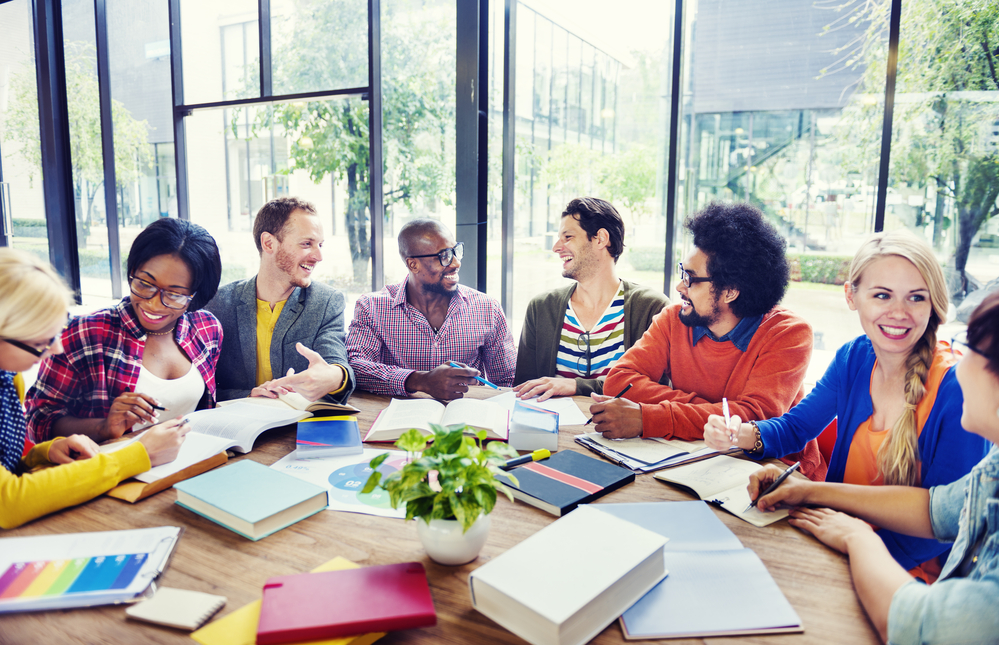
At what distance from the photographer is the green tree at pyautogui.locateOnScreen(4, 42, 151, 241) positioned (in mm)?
4824

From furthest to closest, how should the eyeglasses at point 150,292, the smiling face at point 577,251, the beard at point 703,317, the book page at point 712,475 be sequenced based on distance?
the smiling face at point 577,251 < the beard at point 703,317 < the eyeglasses at point 150,292 < the book page at point 712,475

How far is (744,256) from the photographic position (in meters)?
1.97

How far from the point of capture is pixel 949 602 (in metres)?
0.83

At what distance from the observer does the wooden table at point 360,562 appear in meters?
0.86

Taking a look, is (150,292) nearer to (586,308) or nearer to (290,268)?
(290,268)

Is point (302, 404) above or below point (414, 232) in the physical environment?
below

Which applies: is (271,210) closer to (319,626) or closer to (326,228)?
(326,228)

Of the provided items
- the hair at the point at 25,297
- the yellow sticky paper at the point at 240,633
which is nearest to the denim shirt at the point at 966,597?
the yellow sticky paper at the point at 240,633

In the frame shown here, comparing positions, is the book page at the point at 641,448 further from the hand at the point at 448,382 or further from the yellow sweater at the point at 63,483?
the yellow sweater at the point at 63,483

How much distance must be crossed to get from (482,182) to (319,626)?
2.97 meters

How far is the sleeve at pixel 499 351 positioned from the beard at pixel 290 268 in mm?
798

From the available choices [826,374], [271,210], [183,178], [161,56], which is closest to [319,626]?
[826,374]

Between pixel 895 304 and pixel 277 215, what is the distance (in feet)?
7.41

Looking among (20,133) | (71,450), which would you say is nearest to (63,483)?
(71,450)
